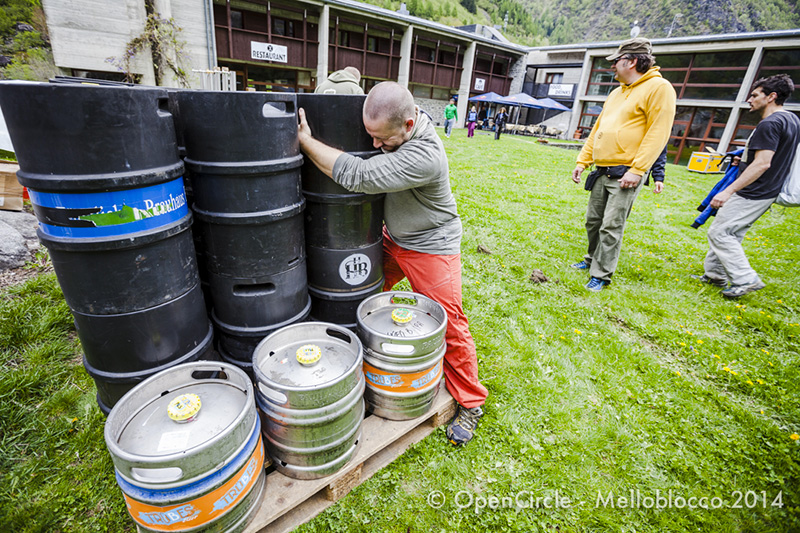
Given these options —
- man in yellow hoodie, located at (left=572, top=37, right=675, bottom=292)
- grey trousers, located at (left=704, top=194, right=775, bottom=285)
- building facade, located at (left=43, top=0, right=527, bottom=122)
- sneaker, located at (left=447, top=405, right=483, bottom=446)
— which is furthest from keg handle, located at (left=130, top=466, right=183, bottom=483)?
building facade, located at (left=43, top=0, right=527, bottom=122)

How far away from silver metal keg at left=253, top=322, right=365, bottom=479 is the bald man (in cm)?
81

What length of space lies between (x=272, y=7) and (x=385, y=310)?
2289 cm

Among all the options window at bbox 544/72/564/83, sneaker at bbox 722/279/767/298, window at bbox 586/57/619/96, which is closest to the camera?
sneaker at bbox 722/279/767/298

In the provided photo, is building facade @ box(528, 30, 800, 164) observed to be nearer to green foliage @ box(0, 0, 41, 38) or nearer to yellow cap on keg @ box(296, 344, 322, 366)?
yellow cap on keg @ box(296, 344, 322, 366)

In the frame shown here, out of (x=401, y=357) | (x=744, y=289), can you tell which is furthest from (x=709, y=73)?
(x=401, y=357)

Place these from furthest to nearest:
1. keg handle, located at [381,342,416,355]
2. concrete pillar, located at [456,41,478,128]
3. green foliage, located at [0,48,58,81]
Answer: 1. concrete pillar, located at [456,41,478,128]
2. green foliage, located at [0,48,58,81]
3. keg handle, located at [381,342,416,355]

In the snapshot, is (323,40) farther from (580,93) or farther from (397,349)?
(397,349)

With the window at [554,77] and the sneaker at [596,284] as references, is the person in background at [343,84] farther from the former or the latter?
the window at [554,77]

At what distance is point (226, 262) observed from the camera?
206 centimetres

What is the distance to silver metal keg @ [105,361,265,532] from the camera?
141cm

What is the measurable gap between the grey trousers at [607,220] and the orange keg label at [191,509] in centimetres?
434

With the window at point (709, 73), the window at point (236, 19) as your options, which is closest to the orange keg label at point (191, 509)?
the window at point (236, 19)

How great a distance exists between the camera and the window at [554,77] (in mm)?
31812

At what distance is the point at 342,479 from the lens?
206 centimetres
